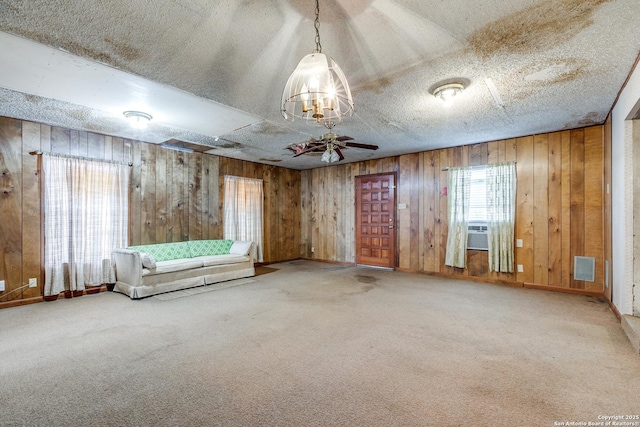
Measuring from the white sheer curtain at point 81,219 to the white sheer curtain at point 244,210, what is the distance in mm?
1916

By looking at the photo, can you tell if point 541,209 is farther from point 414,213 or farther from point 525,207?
point 414,213

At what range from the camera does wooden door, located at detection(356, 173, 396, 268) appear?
625cm

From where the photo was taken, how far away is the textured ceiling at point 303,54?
6.09 ft

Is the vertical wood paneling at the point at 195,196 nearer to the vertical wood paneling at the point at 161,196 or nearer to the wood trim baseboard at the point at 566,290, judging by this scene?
the vertical wood paneling at the point at 161,196

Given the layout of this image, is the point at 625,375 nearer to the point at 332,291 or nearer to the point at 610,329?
the point at 610,329

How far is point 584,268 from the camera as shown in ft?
14.0

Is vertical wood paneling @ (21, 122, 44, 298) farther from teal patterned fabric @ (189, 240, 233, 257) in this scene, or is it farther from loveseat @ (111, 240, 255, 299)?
teal patterned fabric @ (189, 240, 233, 257)

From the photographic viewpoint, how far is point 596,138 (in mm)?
4230

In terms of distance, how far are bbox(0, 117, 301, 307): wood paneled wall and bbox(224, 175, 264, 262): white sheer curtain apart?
0.16m

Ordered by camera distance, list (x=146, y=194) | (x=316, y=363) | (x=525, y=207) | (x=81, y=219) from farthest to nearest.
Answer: (x=146, y=194) → (x=525, y=207) → (x=81, y=219) → (x=316, y=363)

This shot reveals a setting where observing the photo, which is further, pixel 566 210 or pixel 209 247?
pixel 209 247

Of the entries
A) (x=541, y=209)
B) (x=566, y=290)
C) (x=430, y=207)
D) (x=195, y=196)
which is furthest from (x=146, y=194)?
(x=566, y=290)

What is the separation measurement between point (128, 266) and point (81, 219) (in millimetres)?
1024

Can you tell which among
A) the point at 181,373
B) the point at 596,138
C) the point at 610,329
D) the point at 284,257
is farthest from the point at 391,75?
the point at 284,257
